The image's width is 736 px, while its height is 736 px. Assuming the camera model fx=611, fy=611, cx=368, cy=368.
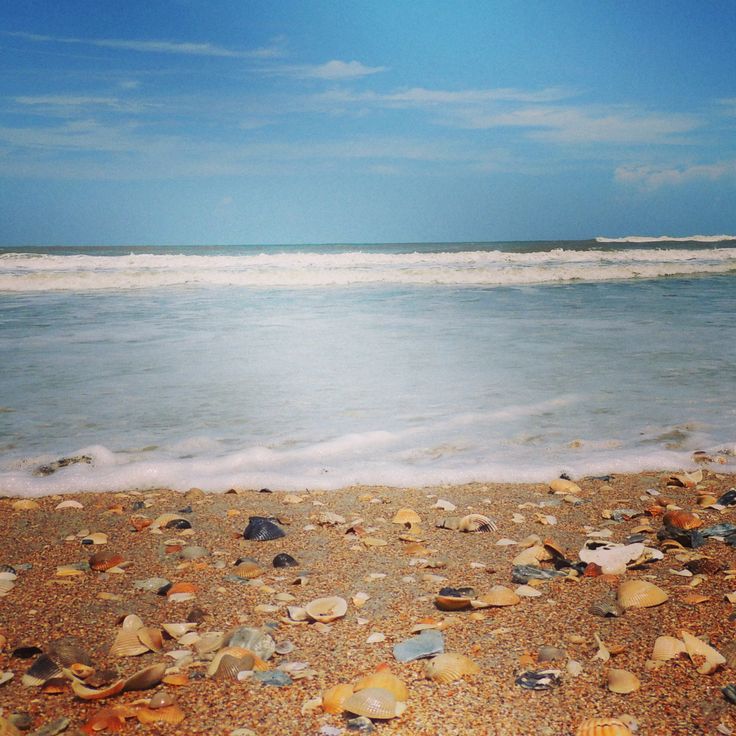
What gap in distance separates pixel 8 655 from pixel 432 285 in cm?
1779

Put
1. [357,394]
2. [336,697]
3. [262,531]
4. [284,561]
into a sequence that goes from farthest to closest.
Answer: [357,394]
[262,531]
[284,561]
[336,697]

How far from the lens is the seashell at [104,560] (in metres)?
2.54

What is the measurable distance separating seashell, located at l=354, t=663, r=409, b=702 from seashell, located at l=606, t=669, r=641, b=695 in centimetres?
57

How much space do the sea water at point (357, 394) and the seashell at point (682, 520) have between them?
2.52 feet

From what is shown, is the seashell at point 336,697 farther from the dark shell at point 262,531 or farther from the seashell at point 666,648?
the dark shell at point 262,531

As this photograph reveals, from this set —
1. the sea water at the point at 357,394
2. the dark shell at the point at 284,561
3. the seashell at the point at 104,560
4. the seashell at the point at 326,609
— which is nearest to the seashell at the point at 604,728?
the seashell at the point at 326,609

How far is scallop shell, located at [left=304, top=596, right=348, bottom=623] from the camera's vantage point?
2088 millimetres

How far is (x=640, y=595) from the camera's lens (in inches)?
86.2

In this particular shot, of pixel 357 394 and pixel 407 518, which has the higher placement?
pixel 357 394

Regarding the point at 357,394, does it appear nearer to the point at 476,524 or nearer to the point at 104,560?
the point at 476,524

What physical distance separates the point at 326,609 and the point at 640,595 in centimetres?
112

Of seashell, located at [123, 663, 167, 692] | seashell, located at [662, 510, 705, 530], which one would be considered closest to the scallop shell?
seashell, located at [123, 663, 167, 692]

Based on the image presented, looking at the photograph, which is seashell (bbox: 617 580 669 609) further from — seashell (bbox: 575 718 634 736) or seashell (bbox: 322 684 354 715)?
seashell (bbox: 322 684 354 715)

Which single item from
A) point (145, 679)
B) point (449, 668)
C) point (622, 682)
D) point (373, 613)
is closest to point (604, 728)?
point (622, 682)
